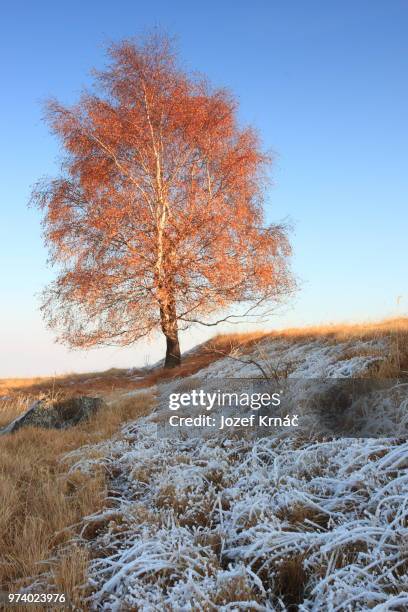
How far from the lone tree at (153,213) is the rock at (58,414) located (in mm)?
6669

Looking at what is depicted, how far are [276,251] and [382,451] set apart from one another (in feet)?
44.7

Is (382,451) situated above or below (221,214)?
below

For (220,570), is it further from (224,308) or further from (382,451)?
(224,308)

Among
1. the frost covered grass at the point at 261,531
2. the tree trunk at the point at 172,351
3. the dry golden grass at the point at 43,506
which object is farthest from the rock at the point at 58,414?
the tree trunk at the point at 172,351

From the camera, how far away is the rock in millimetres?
7883

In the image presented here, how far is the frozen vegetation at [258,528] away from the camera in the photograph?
8.55 feet

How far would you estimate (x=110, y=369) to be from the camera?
21672 mm

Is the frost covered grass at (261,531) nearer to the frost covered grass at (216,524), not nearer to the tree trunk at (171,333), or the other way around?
the frost covered grass at (216,524)

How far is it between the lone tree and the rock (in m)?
6.67

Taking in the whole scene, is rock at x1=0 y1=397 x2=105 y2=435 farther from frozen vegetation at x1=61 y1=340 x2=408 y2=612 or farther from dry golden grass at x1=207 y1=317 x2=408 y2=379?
frozen vegetation at x1=61 y1=340 x2=408 y2=612

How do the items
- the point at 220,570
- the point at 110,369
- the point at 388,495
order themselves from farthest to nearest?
the point at 110,369 < the point at 388,495 < the point at 220,570

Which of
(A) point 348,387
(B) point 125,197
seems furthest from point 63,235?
(A) point 348,387

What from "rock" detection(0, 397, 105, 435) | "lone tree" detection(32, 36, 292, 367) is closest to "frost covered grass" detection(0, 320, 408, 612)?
"rock" detection(0, 397, 105, 435)

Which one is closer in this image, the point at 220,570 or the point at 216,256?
the point at 220,570
